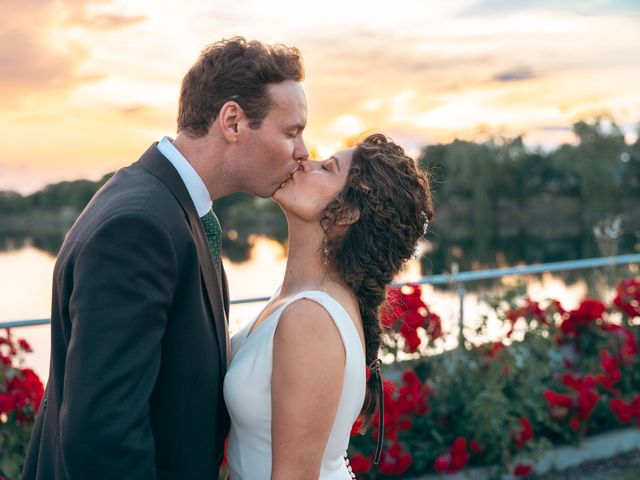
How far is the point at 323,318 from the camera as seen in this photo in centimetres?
234

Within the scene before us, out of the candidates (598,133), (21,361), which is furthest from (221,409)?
(598,133)

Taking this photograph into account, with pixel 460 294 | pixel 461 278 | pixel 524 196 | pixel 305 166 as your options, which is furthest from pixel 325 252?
pixel 524 196

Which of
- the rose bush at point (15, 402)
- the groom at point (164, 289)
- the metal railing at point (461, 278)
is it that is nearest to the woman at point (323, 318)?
the groom at point (164, 289)

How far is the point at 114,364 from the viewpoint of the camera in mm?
1945

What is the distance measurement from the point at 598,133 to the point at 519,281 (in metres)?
53.6

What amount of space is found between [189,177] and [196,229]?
0.19 meters

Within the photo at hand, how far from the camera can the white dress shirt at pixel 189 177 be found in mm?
2380

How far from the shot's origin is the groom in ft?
6.38

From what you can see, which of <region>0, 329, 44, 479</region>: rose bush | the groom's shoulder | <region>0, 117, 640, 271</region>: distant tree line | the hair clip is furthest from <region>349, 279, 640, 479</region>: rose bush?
<region>0, 117, 640, 271</region>: distant tree line

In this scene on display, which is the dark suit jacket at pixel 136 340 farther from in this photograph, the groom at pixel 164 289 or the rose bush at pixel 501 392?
the rose bush at pixel 501 392

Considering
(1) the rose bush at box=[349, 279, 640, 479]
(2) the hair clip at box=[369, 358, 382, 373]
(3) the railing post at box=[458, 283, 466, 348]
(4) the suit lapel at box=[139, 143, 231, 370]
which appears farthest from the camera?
(3) the railing post at box=[458, 283, 466, 348]

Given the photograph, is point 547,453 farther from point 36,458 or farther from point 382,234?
point 36,458

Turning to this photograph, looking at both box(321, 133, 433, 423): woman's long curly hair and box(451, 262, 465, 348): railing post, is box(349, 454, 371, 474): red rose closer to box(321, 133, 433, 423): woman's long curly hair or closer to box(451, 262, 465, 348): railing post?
box(451, 262, 465, 348): railing post

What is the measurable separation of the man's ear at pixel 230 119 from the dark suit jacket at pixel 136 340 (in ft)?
0.74
